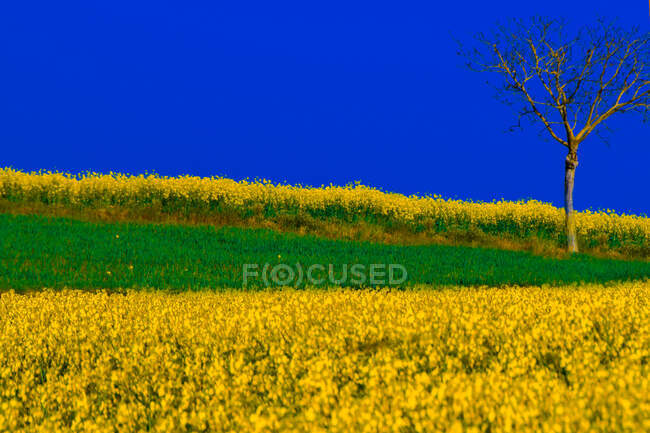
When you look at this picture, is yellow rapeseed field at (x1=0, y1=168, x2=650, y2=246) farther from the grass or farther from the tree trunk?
the tree trunk

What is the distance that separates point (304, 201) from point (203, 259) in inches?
384

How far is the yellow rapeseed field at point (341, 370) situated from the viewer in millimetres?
3363

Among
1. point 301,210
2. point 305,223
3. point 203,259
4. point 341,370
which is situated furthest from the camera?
point 301,210

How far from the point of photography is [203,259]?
1573cm

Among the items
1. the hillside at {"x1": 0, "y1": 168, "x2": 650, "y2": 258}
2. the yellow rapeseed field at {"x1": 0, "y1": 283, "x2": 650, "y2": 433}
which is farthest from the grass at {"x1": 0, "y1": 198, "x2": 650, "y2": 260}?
the yellow rapeseed field at {"x1": 0, "y1": 283, "x2": 650, "y2": 433}

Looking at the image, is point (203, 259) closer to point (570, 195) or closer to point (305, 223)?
point (305, 223)

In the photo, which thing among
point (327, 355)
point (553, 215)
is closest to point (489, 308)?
point (327, 355)

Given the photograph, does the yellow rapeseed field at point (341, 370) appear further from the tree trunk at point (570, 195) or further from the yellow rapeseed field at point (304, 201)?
the tree trunk at point (570, 195)

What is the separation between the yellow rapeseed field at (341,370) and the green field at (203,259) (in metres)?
6.29

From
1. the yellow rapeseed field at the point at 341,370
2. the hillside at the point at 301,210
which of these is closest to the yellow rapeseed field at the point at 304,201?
the hillside at the point at 301,210

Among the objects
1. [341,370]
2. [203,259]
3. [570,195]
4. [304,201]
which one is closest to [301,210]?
[304,201]

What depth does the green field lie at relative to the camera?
13328mm

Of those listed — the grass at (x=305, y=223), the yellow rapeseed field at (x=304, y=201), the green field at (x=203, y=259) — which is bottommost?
the green field at (x=203, y=259)

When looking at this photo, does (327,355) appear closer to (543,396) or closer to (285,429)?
(285,429)
